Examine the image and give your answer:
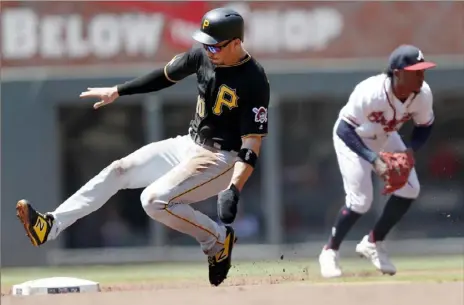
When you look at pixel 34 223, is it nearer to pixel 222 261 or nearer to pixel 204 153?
pixel 204 153

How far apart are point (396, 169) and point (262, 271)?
8.06ft

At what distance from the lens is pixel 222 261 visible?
7703mm

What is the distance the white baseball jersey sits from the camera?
848cm

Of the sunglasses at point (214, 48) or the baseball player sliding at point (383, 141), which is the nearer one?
the sunglasses at point (214, 48)

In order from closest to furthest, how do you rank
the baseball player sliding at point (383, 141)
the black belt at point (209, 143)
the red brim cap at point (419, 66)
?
the black belt at point (209, 143), the red brim cap at point (419, 66), the baseball player sliding at point (383, 141)

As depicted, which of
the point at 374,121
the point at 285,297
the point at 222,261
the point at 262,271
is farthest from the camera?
the point at 262,271

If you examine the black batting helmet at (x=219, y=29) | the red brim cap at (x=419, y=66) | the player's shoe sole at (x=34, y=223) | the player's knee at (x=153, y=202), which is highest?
the black batting helmet at (x=219, y=29)

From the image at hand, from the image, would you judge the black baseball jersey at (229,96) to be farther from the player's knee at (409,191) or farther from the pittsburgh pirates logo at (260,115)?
the player's knee at (409,191)

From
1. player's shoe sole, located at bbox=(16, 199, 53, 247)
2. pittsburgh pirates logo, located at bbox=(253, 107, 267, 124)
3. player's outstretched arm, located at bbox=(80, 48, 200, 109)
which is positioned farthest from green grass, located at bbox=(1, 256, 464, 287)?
player's shoe sole, located at bbox=(16, 199, 53, 247)

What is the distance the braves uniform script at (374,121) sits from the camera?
850cm

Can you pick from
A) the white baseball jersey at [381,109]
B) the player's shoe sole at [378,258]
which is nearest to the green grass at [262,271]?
the player's shoe sole at [378,258]

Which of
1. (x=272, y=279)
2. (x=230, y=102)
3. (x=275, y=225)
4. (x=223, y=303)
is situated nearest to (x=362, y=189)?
(x=272, y=279)

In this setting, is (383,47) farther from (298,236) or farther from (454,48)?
(298,236)

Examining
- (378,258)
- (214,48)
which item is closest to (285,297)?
(214,48)
